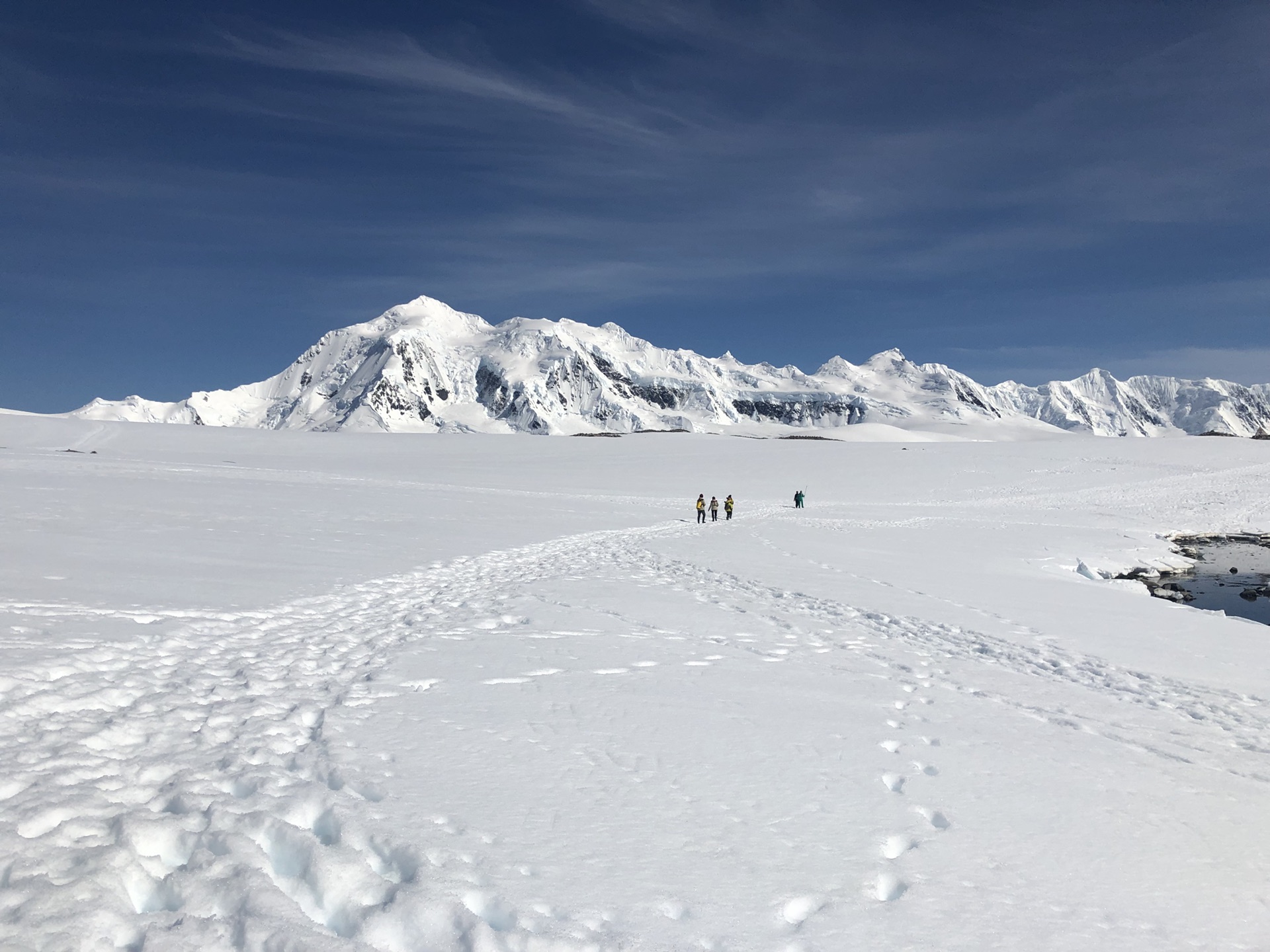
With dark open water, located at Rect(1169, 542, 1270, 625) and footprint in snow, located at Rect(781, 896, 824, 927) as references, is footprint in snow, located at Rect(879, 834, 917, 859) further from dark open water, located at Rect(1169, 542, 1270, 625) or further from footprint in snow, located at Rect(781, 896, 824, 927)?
dark open water, located at Rect(1169, 542, 1270, 625)

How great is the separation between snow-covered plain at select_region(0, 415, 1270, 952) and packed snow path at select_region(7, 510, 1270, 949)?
0.10 ft

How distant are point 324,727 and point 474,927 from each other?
3.06 m

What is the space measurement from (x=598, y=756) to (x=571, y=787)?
23.6 inches

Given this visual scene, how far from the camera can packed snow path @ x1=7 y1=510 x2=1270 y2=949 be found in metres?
3.88

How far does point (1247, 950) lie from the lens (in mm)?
4062

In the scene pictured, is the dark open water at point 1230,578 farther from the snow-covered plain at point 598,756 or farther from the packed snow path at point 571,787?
the packed snow path at point 571,787

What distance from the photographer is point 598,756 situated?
5887mm

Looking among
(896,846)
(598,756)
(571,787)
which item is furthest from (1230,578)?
(571,787)

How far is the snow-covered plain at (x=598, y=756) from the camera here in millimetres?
3971

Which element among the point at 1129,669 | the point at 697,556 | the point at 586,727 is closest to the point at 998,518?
the point at 697,556

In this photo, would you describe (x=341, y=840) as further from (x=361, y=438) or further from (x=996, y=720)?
(x=361, y=438)

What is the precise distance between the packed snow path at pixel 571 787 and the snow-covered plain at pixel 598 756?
1.2 inches

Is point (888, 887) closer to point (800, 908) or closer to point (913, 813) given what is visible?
point (800, 908)

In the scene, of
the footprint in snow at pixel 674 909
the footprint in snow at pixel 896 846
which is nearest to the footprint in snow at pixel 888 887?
the footprint in snow at pixel 896 846
